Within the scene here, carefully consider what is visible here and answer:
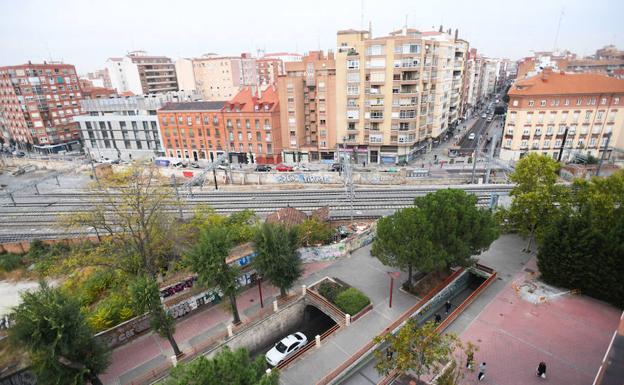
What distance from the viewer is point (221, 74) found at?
11600cm

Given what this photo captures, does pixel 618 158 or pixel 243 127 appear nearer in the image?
pixel 618 158

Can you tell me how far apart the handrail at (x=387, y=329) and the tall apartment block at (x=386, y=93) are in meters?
37.4

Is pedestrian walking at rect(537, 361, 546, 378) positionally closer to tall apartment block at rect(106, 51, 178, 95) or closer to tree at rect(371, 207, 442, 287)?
tree at rect(371, 207, 442, 287)

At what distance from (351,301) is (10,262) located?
3928 centimetres

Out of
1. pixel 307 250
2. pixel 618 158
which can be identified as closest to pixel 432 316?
pixel 307 250

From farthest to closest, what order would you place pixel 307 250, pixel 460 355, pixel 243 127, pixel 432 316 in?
pixel 243 127 → pixel 307 250 → pixel 432 316 → pixel 460 355

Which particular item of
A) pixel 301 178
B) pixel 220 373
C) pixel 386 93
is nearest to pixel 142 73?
pixel 301 178

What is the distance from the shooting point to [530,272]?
28.4m

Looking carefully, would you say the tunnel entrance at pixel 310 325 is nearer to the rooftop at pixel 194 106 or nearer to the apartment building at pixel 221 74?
the rooftop at pixel 194 106

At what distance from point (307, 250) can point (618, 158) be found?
6933cm

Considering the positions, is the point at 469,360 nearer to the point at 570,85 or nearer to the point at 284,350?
the point at 284,350

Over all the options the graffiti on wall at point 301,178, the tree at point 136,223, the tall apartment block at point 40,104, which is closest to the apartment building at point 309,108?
the graffiti on wall at point 301,178

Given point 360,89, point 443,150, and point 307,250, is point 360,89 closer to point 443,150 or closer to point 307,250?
point 443,150

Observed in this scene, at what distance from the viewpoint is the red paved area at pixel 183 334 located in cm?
2211
